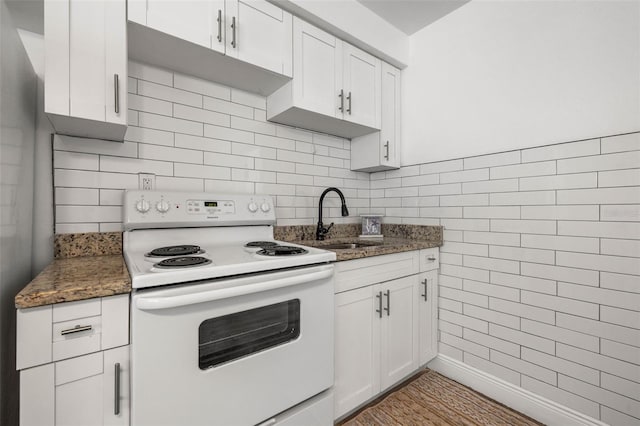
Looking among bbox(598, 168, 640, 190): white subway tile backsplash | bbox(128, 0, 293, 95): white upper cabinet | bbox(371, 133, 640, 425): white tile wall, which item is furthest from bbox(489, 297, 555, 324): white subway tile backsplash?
bbox(128, 0, 293, 95): white upper cabinet

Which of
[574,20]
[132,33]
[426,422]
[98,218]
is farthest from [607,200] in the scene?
[98,218]

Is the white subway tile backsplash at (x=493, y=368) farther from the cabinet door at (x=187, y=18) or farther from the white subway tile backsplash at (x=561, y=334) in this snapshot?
the cabinet door at (x=187, y=18)

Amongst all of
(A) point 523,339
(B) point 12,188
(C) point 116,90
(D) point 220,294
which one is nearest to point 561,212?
(A) point 523,339

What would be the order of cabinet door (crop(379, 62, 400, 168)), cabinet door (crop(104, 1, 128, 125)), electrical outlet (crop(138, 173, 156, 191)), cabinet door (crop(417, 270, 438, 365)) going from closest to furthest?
cabinet door (crop(104, 1, 128, 125)), electrical outlet (crop(138, 173, 156, 191)), cabinet door (crop(417, 270, 438, 365)), cabinet door (crop(379, 62, 400, 168))

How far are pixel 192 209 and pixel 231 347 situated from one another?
0.75 metres

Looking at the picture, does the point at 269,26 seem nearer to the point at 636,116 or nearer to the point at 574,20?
the point at 574,20

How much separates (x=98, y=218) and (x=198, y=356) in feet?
2.99

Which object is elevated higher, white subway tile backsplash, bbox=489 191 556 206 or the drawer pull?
white subway tile backsplash, bbox=489 191 556 206

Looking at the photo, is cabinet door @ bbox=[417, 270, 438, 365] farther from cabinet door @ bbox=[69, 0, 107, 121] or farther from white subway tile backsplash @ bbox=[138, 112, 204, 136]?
cabinet door @ bbox=[69, 0, 107, 121]

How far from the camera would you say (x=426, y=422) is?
4.99 feet

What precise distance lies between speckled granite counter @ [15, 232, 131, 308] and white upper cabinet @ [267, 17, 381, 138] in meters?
1.19

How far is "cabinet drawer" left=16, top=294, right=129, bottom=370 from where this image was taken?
2.54ft

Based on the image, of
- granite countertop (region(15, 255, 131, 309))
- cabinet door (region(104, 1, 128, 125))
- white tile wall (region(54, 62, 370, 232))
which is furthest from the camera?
white tile wall (region(54, 62, 370, 232))

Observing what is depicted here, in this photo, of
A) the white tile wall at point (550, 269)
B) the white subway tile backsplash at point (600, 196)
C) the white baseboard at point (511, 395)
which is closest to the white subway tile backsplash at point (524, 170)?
the white tile wall at point (550, 269)
